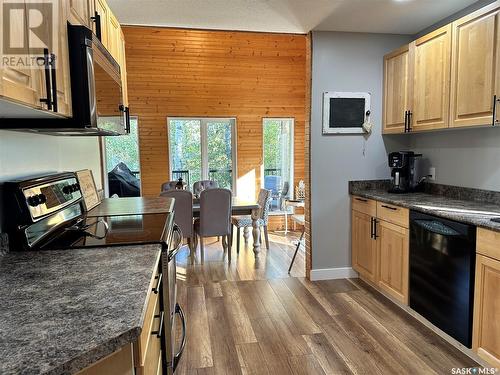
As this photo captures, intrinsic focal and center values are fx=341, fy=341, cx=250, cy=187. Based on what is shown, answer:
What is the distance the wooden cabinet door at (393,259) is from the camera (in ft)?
8.55

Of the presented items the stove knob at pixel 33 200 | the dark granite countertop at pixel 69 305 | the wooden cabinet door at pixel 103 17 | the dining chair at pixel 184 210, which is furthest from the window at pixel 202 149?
the dark granite countertop at pixel 69 305

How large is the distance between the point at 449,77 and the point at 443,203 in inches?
36.1

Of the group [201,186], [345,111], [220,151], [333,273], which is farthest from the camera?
[220,151]

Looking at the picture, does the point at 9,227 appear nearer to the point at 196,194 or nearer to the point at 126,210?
the point at 126,210

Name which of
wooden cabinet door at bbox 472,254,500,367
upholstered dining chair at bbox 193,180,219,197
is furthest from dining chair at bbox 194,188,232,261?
wooden cabinet door at bbox 472,254,500,367

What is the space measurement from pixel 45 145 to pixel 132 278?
126cm

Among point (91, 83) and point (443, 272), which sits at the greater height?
point (91, 83)

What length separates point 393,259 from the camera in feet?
9.02

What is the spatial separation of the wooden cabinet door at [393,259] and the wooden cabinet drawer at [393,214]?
38 millimetres

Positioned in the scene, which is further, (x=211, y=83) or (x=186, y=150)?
(x=186, y=150)

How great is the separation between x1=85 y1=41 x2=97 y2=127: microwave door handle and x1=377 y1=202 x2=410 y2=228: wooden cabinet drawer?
2181mm

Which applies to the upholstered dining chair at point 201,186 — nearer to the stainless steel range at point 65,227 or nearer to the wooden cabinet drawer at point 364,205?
the wooden cabinet drawer at point 364,205

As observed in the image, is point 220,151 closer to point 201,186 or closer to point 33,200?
point 201,186

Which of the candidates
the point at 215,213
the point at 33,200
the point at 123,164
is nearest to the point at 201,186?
the point at 215,213
